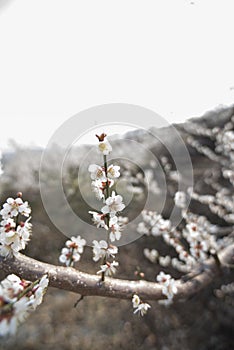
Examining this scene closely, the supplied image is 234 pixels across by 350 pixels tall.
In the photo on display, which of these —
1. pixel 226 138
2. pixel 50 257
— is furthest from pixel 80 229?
pixel 226 138

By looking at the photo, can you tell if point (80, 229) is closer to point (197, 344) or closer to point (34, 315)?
point (34, 315)

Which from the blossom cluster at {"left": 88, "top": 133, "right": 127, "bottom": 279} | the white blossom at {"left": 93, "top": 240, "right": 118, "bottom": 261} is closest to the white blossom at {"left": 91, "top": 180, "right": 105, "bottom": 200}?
the blossom cluster at {"left": 88, "top": 133, "right": 127, "bottom": 279}

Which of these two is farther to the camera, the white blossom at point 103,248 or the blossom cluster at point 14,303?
the white blossom at point 103,248

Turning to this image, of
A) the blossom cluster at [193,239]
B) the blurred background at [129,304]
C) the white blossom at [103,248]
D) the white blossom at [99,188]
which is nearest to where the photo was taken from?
the white blossom at [99,188]

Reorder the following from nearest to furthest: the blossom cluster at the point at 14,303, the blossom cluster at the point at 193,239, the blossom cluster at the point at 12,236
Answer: the blossom cluster at the point at 14,303
the blossom cluster at the point at 12,236
the blossom cluster at the point at 193,239

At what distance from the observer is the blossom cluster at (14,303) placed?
59 centimetres

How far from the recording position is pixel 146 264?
362 cm

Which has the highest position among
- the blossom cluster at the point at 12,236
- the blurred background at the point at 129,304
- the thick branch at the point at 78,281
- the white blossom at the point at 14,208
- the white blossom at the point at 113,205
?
the white blossom at the point at 113,205

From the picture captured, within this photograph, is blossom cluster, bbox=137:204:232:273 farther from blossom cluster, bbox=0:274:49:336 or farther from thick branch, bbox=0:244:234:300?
blossom cluster, bbox=0:274:49:336

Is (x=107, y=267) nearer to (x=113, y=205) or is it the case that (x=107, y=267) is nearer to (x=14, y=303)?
(x=113, y=205)

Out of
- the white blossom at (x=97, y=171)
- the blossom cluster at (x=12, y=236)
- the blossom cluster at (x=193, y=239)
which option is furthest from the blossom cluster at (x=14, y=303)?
the blossom cluster at (x=193, y=239)

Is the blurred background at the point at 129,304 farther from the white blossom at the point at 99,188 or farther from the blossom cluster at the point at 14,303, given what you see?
the blossom cluster at the point at 14,303

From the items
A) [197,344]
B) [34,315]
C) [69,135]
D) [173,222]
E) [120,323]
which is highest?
[69,135]

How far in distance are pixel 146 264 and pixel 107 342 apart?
0.97 m
